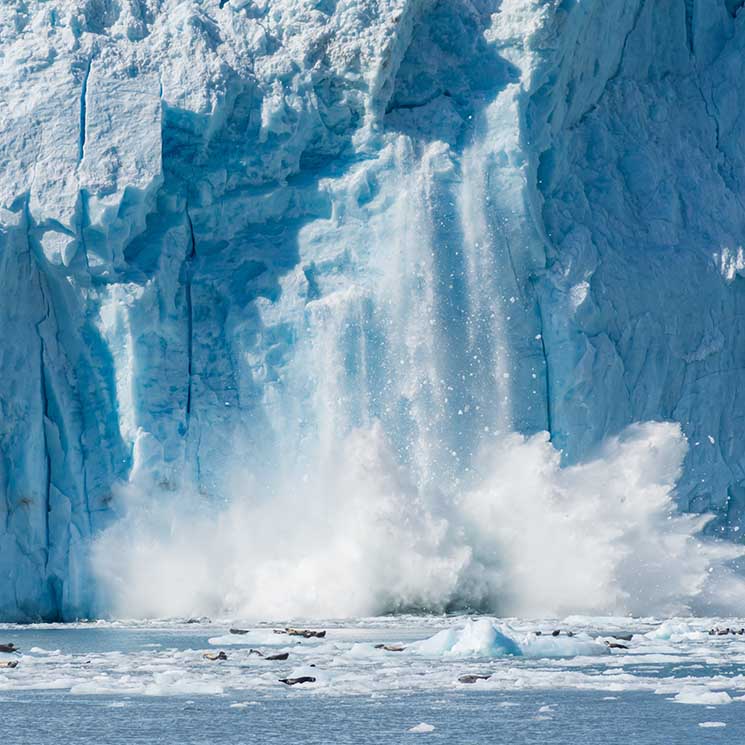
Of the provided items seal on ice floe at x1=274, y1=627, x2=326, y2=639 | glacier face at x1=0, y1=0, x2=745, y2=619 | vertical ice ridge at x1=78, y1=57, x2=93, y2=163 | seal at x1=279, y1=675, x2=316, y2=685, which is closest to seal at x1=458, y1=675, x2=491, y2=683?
seal at x1=279, y1=675, x2=316, y2=685

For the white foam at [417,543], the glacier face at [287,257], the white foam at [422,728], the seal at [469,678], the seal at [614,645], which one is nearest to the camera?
the white foam at [422,728]

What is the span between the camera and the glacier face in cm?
2108

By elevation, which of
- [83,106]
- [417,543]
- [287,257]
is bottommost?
[417,543]

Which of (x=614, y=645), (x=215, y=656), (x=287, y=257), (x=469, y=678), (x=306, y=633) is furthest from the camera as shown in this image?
(x=287, y=257)

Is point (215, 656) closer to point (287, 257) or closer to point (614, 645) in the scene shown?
point (614, 645)

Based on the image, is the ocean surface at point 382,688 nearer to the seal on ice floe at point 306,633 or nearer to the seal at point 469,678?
the seal at point 469,678

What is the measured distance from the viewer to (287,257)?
2212 cm

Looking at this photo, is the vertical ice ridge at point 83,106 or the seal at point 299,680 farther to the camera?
the vertical ice ridge at point 83,106

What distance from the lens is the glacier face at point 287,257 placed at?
21078 millimetres

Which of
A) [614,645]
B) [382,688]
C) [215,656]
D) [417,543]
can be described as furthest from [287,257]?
[382,688]

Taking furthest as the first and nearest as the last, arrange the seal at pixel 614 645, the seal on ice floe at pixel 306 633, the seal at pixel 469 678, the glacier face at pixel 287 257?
the glacier face at pixel 287 257, the seal on ice floe at pixel 306 633, the seal at pixel 614 645, the seal at pixel 469 678

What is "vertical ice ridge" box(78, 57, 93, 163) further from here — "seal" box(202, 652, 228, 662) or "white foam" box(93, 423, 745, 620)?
"seal" box(202, 652, 228, 662)

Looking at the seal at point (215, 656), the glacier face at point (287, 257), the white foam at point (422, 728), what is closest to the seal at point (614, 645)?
the seal at point (215, 656)

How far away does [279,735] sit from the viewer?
10719mm
